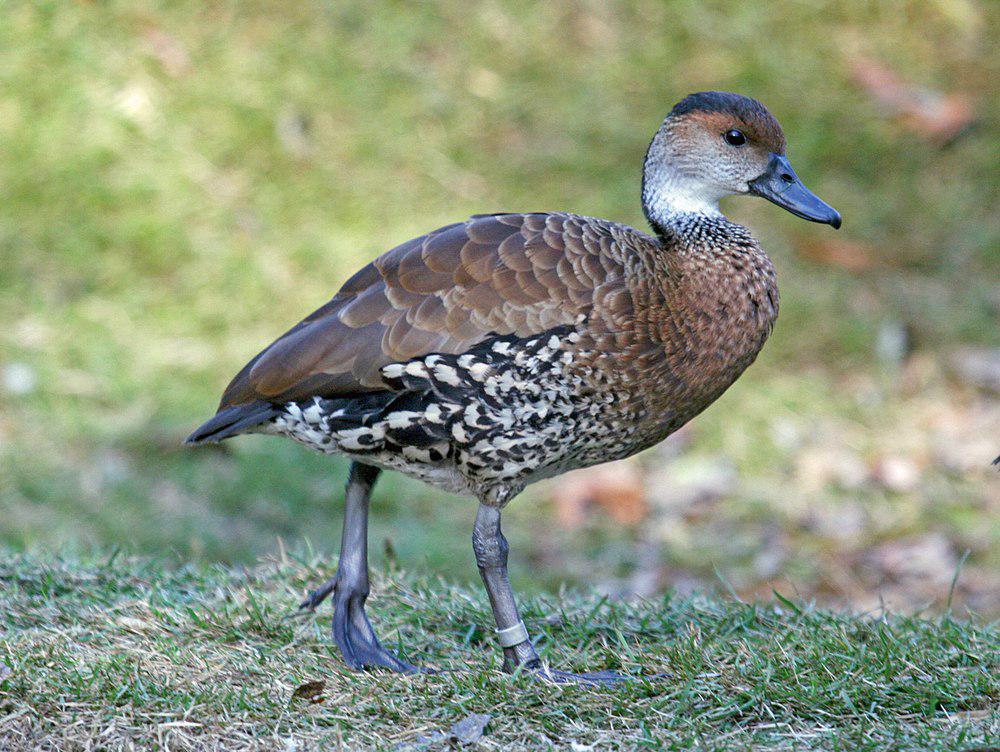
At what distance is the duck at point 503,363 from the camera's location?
341 cm

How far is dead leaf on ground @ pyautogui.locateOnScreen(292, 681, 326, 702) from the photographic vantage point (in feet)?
10.7

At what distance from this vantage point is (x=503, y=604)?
350 centimetres

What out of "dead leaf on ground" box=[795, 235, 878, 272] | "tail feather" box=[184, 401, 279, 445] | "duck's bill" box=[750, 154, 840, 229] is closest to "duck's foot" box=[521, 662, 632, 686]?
"tail feather" box=[184, 401, 279, 445]

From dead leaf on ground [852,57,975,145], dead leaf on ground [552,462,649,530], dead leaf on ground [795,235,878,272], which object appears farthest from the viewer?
dead leaf on ground [852,57,975,145]

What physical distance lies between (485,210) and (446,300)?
12.9ft

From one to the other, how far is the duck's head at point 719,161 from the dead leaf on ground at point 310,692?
1.64 metres

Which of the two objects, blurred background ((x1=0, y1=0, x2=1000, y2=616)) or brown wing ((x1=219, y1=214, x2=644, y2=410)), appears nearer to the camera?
brown wing ((x1=219, y1=214, x2=644, y2=410))

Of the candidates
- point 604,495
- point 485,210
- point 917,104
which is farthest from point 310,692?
point 917,104

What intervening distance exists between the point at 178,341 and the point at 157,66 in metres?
1.96

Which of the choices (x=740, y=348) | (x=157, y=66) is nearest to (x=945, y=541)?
(x=740, y=348)

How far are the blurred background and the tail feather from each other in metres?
1.27

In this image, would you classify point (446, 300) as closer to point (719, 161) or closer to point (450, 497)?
point (719, 161)

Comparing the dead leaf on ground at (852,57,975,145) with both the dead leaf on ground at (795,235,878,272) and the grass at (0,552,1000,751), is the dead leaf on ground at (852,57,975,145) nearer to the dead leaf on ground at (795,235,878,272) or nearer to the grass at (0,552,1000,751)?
the dead leaf on ground at (795,235,878,272)

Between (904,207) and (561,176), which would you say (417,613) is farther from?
(904,207)
